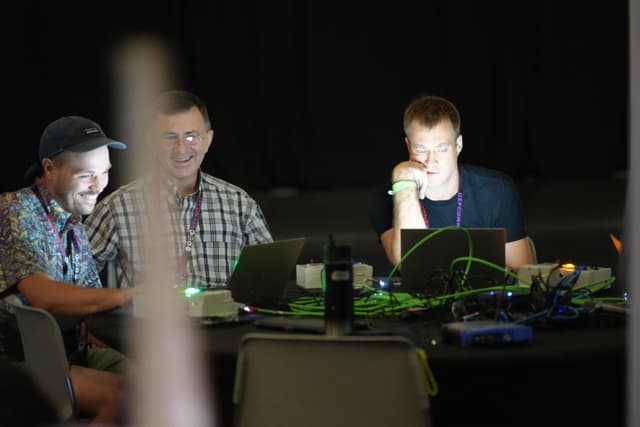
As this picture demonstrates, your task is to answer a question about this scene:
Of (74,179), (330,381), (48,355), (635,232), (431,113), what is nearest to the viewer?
(635,232)

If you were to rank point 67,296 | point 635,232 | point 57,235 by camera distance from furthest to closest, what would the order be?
1. point 57,235
2. point 67,296
3. point 635,232

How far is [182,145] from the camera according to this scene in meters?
3.09

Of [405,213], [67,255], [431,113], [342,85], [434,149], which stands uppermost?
[342,85]

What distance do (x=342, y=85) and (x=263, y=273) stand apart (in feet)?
10.0

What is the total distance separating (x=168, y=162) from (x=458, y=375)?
1.80 meters

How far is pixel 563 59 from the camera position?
16.8ft

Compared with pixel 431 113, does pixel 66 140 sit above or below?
below

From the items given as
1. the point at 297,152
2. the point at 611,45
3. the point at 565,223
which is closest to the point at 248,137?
the point at 297,152

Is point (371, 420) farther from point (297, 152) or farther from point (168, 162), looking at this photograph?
point (297, 152)

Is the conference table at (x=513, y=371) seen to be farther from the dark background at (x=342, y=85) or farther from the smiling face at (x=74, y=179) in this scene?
the dark background at (x=342, y=85)

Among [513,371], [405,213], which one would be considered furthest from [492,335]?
[405,213]

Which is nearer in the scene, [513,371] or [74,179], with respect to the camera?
[513,371]

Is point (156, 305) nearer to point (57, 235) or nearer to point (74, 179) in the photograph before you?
point (57, 235)

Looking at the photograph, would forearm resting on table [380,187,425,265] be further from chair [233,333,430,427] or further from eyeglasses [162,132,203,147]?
chair [233,333,430,427]
